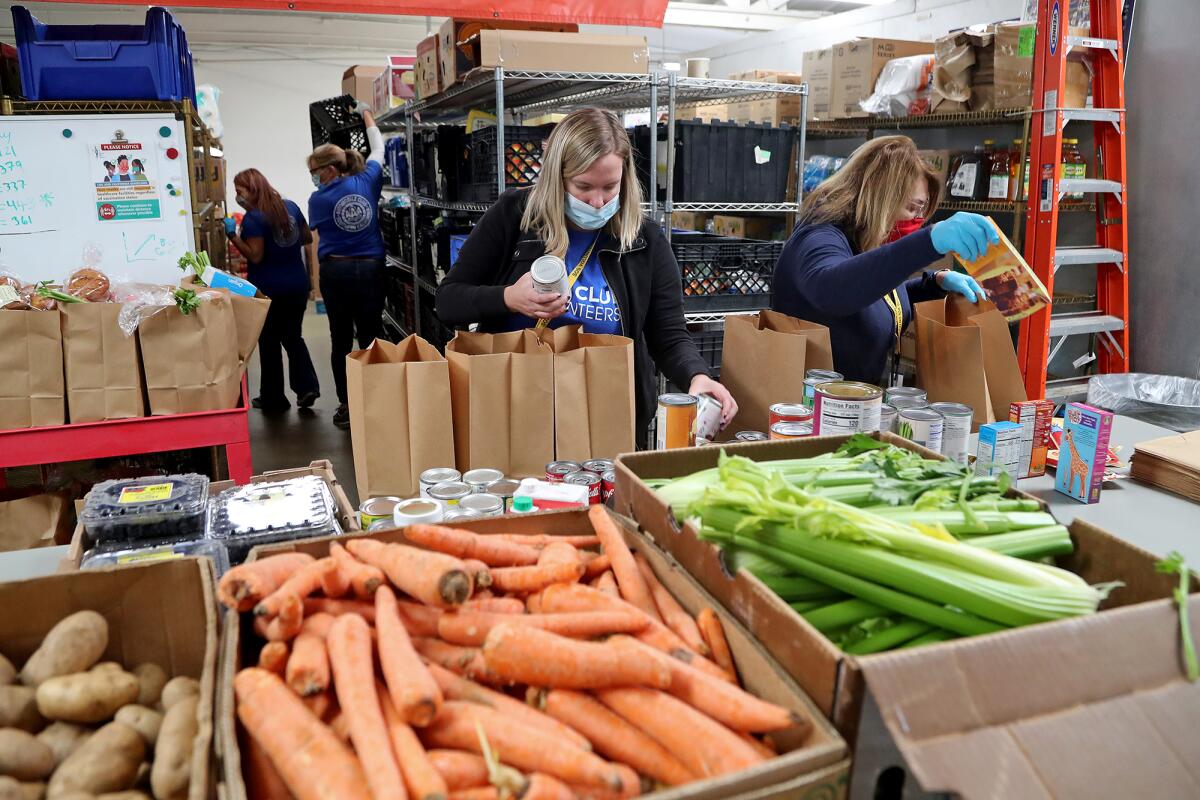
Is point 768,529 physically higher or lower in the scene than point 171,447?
higher

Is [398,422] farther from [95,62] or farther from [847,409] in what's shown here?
[95,62]

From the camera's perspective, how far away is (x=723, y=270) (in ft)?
14.0

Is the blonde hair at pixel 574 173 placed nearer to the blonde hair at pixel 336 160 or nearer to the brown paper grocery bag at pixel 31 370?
the brown paper grocery bag at pixel 31 370

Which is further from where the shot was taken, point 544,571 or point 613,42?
point 613,42

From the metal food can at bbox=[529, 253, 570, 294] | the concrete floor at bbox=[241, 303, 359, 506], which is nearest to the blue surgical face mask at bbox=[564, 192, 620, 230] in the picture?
the metal food can at bbox=[529, 253, 570, 294]

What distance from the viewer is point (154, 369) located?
8.50 ft

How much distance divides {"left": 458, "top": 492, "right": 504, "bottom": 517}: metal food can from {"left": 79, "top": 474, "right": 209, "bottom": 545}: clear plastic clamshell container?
0.49m

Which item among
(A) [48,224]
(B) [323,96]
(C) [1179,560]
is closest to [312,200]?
(A) [48,224]

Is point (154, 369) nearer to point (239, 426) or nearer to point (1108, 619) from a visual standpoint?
point (239, 426)

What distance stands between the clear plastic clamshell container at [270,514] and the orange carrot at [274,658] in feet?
1.57

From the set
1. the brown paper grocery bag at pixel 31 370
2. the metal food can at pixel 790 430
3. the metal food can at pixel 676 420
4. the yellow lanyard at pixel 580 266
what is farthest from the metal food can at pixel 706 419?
the brown paper grocery bag at pixel 31 370

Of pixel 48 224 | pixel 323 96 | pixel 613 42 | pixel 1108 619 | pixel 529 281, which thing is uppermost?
pixel 323 96

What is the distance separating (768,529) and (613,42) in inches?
143

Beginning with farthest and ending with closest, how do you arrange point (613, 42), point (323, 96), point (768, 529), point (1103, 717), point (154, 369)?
1. point (323, 96)
2. point (613, 42)
3. point (154, 369)
4. point (768, 529)
5. point (1103, 717)
